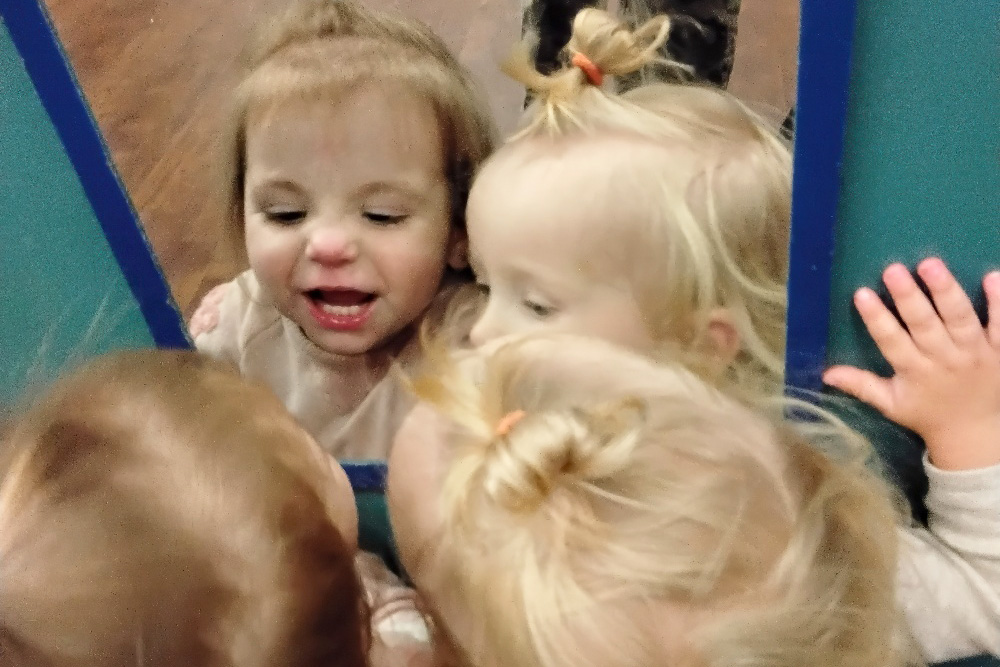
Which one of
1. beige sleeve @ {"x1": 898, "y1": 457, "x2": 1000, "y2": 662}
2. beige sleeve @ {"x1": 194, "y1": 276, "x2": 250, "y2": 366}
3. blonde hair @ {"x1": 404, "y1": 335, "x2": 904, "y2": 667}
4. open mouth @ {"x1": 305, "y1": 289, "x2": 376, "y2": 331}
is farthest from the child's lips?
beige sleeve @ {"x1": 898, "y1": 457, "x2": 1000, "y2": 662}

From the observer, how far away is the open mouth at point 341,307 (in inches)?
28.7

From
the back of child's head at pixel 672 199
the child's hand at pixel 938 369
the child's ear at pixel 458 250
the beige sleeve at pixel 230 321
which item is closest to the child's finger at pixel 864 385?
the child's hand at pixel 938 369

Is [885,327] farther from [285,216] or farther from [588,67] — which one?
[285,216]

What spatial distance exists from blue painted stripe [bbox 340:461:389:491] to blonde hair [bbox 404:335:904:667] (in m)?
0.20

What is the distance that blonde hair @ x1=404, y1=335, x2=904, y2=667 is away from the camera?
1.17 feet

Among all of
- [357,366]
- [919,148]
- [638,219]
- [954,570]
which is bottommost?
[357,366]

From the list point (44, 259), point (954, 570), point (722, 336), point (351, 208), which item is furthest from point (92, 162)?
point (954, 570)

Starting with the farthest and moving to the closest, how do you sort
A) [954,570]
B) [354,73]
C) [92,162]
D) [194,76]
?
1. [194,76]
2. [354,73]
3. [92,162]
4. [954,570]

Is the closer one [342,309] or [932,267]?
[932,267]

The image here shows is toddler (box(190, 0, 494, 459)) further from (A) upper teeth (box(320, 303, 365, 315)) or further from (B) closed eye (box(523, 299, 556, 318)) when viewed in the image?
(B) closed eye (box(523, 299, 556, 318))

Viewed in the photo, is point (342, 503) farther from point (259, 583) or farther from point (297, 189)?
point (297, 189)

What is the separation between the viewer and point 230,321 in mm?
817

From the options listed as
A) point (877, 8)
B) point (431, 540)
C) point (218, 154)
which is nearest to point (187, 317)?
point (218, 154)

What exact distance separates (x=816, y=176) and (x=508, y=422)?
16cm
